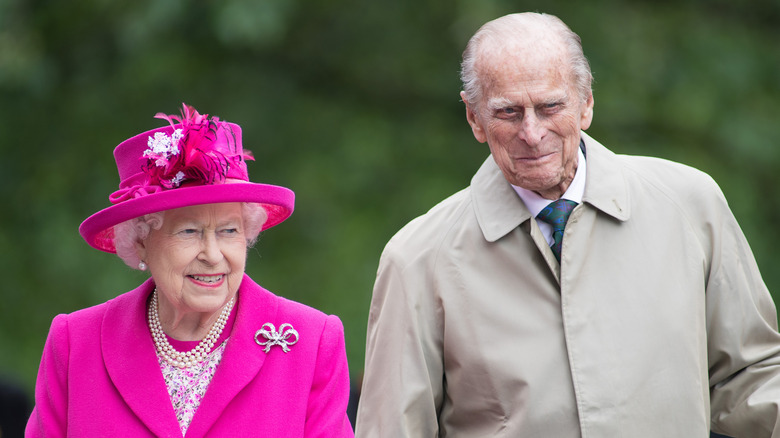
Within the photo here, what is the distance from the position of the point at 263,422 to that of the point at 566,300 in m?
0.95

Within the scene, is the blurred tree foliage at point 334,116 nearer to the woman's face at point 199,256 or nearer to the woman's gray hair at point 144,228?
the woman's gray hair at point 144,228

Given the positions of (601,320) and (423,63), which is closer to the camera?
(601,320)

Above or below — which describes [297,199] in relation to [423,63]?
below

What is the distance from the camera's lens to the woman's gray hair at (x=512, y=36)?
3.49 metres

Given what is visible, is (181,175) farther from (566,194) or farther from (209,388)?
(566,194)

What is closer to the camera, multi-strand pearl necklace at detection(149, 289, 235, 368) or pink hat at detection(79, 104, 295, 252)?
pink hat at detection(79, 104, 295, 252)

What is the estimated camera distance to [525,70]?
135 inches

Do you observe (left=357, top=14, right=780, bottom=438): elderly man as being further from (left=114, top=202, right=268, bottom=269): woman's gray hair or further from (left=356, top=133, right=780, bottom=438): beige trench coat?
(left=114, top=202, right=268, bottom=269): woman's gray hair

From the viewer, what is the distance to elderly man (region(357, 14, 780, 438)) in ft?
11.2

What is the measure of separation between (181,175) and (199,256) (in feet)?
0.78

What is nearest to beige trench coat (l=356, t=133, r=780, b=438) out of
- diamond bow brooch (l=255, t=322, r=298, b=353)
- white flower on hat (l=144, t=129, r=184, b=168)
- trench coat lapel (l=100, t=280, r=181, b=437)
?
diamond bow brooch (l=255, t=322, r=298, b=353)

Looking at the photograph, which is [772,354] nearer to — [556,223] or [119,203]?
[556,223]

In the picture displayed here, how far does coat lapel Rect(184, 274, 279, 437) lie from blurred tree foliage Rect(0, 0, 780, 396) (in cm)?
409

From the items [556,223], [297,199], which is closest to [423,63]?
[297,199]
